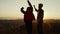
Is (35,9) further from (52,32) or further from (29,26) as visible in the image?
(52,32)

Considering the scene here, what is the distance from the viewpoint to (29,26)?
12109mm

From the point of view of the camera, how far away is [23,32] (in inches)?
566

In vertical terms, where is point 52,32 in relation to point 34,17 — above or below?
below

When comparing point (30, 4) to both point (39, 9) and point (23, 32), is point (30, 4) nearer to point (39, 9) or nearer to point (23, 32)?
point (39, 9)

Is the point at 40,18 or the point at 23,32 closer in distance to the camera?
the point at 40,18

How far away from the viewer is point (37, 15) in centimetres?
1235

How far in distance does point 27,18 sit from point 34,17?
336 millimetres

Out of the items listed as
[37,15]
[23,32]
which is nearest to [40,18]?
[37,15]

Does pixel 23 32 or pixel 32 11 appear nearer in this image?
pixel 32 11

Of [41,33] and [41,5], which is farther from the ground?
[41,5]

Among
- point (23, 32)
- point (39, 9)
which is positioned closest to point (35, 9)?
point (39, 9)

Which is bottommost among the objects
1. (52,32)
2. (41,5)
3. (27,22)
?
(52,32)

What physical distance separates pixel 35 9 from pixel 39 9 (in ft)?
0.70

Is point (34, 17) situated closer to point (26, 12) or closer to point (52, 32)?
point (26, 12)
